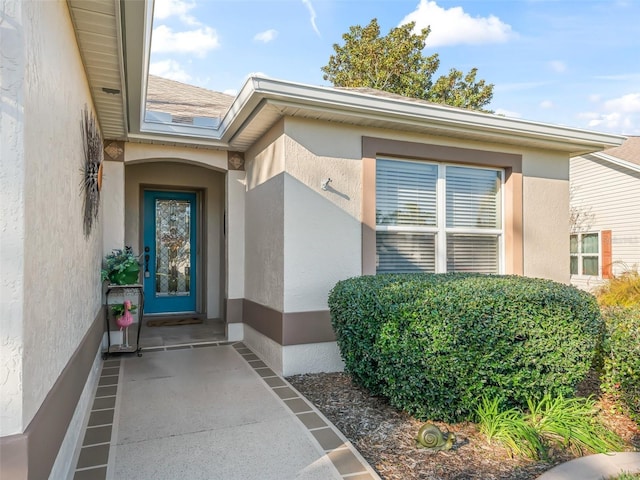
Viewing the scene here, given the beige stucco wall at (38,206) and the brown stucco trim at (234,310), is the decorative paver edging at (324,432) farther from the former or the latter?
the beige stucco wall at (38,206)

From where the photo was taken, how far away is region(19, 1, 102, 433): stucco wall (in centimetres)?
177

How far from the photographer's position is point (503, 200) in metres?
6.05

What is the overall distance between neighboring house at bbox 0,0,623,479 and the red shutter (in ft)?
20.3

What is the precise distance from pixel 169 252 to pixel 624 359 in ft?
24.1

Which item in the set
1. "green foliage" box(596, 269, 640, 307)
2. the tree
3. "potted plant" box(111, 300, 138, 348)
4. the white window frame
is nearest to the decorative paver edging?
"potted plant" box(111, 300, 138, 348)

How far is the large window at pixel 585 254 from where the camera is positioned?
38.2 ft

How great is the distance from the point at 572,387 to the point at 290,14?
41.0 ft

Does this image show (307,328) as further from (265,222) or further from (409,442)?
(409,442)

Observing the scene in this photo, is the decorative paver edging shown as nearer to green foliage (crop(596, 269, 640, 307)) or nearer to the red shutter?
green foliage (crop(596, 269, 640, 307))

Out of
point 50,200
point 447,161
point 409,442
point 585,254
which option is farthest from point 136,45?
point 585,254

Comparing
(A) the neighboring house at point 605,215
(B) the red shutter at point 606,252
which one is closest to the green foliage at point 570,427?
(A) the neighboring house at point 605,215

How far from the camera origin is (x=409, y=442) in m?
3.11

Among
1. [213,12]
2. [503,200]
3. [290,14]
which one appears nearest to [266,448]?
[503,200]

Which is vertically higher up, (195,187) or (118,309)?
(195,187)
